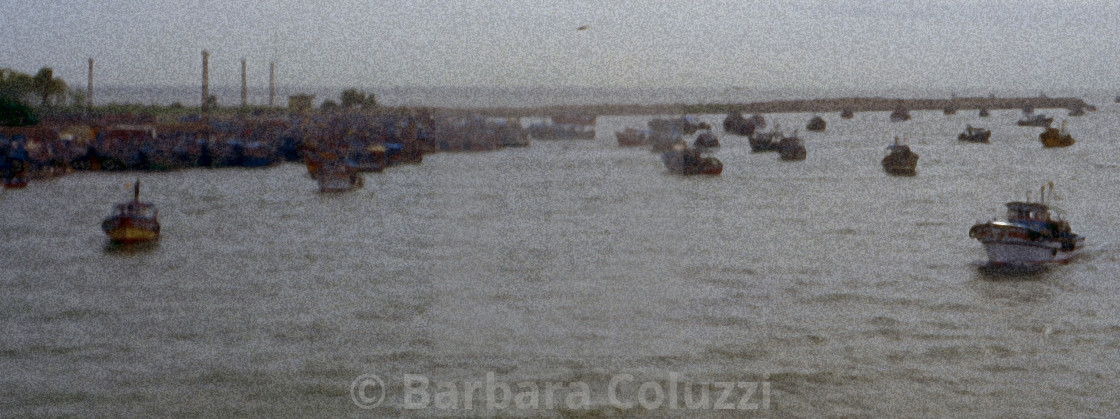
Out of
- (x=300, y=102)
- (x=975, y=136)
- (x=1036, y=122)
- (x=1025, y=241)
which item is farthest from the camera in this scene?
(x=1036, y=122)

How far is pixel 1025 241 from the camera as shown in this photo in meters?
14.9

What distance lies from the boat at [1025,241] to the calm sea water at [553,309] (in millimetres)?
284

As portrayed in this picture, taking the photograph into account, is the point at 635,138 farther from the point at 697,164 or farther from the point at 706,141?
the point at 706,141

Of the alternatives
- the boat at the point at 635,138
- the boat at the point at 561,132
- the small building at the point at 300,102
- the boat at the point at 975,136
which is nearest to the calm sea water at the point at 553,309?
the boat at the point at 635,138

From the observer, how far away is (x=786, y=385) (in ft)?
31.0

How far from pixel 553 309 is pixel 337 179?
53.1ft

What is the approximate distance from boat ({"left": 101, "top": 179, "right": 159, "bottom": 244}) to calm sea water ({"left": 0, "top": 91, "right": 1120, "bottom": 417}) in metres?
0.34

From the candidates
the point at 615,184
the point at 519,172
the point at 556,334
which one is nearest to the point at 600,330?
the point at 556,334

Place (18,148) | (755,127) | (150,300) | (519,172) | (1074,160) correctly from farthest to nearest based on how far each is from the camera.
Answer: (755,127)
(1074,160)
(519,172)
(18,148)
(150,300)

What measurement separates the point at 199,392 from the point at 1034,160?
1478 inches

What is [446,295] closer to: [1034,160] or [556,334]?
[556,334]

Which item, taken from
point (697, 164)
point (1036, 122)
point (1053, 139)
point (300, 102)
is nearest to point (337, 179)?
point (697, 164)

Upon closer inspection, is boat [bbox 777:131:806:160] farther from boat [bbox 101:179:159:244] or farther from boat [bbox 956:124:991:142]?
boat [bbox 101:179:159:244]

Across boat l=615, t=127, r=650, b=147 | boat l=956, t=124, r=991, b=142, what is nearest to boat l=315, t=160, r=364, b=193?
boat l=615, t=127, r=650, b=147
